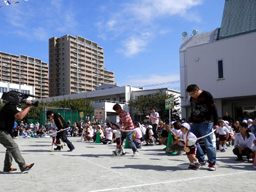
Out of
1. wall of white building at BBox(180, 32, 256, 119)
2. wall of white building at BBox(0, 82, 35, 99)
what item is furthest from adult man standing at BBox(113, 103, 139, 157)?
wall of white building at BBox(0, 82, 35, 99)

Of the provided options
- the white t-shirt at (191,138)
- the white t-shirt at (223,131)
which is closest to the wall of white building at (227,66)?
the white t-shirt at (223,131)

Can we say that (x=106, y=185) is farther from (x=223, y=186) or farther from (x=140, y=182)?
(x=223, y=186)

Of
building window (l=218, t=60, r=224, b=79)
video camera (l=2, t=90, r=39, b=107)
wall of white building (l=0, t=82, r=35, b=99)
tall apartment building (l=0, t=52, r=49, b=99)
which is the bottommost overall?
video camera (l=2, t=90, r=39, b=107)

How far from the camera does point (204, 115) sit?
6238 mm

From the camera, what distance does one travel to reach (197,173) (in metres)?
5.63

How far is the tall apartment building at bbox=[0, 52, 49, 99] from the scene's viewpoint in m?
117

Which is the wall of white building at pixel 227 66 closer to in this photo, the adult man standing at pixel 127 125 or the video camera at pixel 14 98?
the adult man standing at pixel 127 125

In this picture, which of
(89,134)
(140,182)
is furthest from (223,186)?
(89,134)

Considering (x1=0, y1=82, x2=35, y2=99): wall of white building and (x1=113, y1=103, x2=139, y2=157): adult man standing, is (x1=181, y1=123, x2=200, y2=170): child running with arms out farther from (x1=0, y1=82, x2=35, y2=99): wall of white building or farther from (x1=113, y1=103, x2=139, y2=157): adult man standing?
(x1=0, y1=82, x2=35, y2=99): wall of white building

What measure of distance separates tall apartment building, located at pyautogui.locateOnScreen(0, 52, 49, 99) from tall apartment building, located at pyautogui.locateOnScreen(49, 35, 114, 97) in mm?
12942

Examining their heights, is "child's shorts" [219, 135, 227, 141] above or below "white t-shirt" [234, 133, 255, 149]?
below

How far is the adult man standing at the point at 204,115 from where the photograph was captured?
20.1ft

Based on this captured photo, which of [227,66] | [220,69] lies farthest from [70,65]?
[227,66]

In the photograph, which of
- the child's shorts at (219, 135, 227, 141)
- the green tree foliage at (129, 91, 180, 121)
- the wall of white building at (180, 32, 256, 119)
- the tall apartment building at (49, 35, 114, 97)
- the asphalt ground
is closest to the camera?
the asphalt ground
